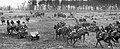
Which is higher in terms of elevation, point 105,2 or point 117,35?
point 117,35

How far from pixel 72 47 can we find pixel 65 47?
1.89ft

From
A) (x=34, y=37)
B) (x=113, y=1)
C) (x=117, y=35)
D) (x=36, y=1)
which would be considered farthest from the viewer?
(x=36, y=1)

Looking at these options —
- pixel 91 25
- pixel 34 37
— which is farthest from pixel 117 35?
pixel 91 25

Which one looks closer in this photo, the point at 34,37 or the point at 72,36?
the point at 72,36

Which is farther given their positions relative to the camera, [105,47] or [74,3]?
[74,3]

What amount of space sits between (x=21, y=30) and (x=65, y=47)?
7002 mm

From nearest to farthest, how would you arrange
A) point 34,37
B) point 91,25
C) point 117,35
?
point 117,35
point 34,37
point 91,25

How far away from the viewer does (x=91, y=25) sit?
28.1 meters

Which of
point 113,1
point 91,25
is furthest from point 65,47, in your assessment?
point 113,1

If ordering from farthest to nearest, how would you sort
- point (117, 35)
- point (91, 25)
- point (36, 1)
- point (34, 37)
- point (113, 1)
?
point (36, 1) < point (113, 1) < point (91, 25) < point (34, 37) < point (117, 35)

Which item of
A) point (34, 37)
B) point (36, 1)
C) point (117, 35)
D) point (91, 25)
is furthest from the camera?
point (36, 1)

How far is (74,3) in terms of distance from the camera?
148 metres

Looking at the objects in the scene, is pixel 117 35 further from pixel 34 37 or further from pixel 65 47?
pixel 34 37

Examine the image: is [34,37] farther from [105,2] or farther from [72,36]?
[105,2]
